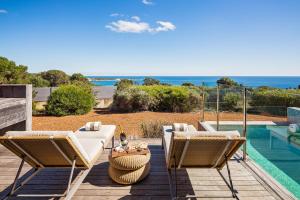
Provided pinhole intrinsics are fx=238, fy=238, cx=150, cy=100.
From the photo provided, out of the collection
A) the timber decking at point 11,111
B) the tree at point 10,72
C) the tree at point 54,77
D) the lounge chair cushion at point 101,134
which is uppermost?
the tree at point 54,77

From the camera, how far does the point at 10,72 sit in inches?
445

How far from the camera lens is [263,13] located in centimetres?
1174

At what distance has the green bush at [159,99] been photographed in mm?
11414

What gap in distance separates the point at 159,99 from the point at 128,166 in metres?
8.82

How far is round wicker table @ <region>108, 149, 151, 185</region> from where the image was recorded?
9.46 ft

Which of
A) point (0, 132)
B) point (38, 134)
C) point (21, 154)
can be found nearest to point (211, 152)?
point (38, 134)

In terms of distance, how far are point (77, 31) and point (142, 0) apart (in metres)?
7.36

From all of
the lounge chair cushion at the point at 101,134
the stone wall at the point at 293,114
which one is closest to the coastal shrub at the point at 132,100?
the stone wall at the point at 293,114

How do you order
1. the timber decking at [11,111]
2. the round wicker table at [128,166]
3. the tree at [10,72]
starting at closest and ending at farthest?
the round wicker table at [128,166] → the timber decking at [11,111] → the tree at [10,72]

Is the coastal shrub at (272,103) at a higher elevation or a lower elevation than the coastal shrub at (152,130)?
higher

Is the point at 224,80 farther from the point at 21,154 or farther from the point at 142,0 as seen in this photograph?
the point at 21,154

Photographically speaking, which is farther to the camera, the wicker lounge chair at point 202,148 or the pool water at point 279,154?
the pool water at point 279,154

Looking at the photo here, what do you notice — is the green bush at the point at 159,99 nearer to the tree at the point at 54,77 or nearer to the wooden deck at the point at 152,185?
the wooden deck at the point at 152,185

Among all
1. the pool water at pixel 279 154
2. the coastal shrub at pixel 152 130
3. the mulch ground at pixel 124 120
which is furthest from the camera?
the mulch ground at pixel 124 120
